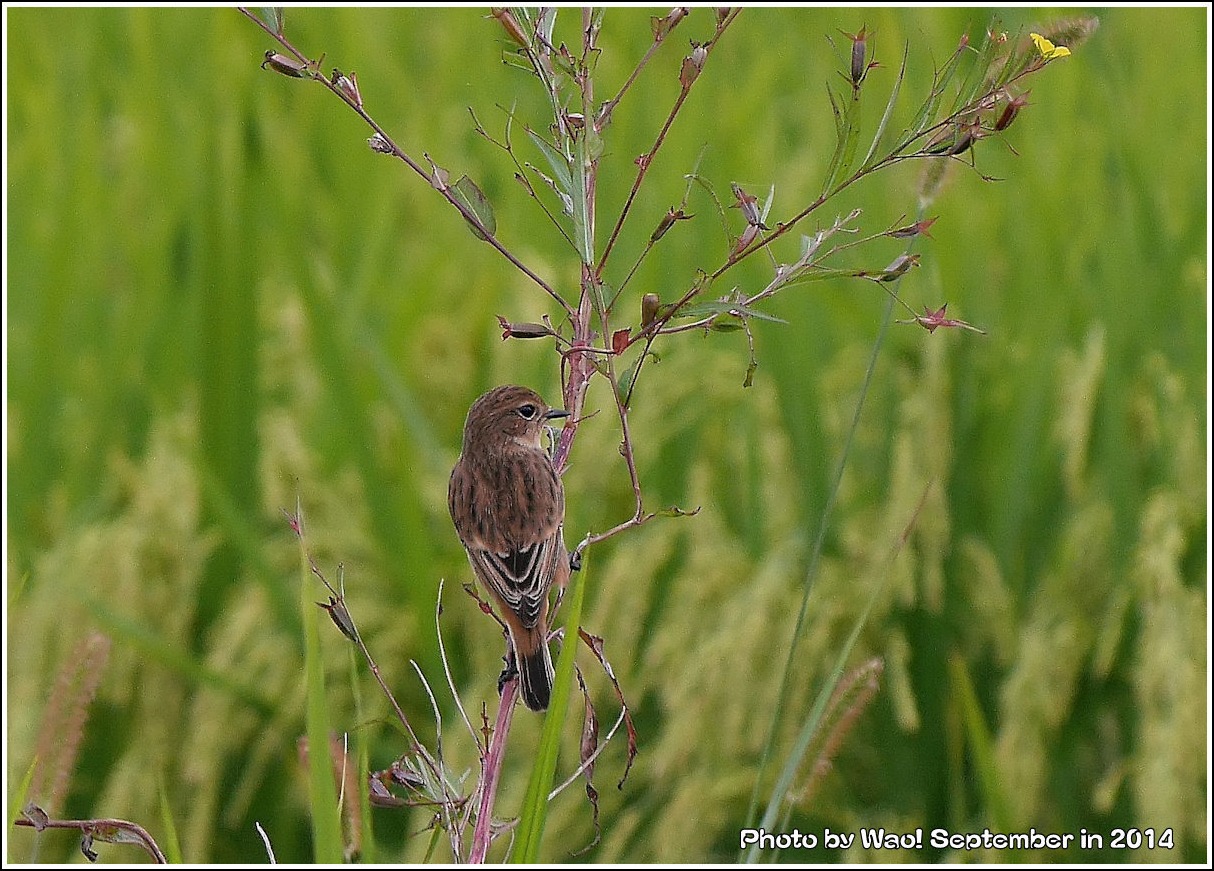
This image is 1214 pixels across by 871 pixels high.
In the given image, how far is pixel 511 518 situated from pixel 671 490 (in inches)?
59.4

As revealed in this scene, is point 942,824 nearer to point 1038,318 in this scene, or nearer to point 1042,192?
point 1038,318

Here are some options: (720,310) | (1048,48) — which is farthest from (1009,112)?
(720,310)

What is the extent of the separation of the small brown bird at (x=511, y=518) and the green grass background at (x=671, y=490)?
36.7 inches

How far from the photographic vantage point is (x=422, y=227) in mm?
3568

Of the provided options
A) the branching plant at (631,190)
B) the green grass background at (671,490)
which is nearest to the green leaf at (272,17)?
the branching plant at (631,190)

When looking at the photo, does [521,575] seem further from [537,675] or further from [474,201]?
[474,201]

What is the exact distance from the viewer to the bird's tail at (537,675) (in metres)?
1.06

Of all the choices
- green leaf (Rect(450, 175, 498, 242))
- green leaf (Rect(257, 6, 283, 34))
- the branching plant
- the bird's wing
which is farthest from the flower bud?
the bird's wing

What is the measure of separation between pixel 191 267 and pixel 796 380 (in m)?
1.38

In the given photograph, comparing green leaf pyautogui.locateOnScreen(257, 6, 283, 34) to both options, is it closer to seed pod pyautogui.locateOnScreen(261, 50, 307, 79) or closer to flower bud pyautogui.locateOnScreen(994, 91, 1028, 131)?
seed pod pyautogui.locateOnScreen(261, 50, 307, 79)

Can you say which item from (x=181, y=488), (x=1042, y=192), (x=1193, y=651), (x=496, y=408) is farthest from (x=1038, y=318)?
(x=496, y=408)

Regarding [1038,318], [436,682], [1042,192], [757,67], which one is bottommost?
[436,682]

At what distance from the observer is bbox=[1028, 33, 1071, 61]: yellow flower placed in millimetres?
777

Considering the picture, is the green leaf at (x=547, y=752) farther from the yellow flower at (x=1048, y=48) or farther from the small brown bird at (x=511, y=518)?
the yellow flower at (x=1048, y=48)
